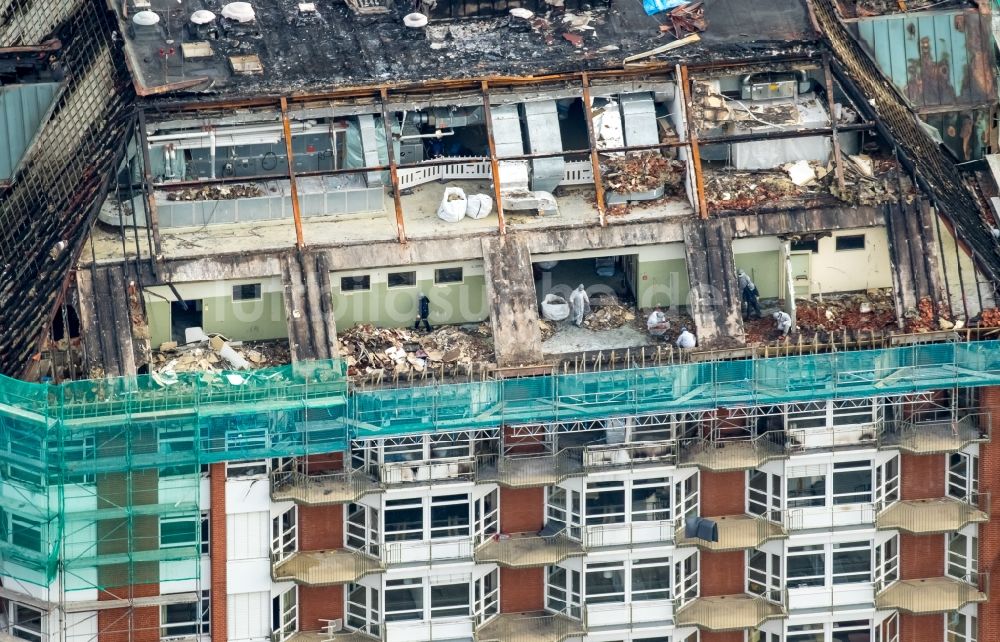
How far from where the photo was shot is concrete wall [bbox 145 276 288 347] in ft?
443

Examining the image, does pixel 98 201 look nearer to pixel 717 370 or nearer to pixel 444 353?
pixel 444 353

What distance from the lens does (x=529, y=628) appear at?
137m

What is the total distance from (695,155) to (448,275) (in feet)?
37.2

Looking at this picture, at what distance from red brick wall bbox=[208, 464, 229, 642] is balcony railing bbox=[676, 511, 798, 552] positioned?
Result: 18.8 metres

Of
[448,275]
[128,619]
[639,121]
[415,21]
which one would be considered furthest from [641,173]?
[128,619]

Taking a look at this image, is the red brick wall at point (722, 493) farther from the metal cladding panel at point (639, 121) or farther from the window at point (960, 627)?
the metal cladding panel at point (639, 121)

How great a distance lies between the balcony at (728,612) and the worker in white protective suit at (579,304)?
1274 centimetres

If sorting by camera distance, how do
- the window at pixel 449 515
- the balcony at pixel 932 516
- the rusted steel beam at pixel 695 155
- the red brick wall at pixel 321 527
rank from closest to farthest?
the red brick wall at pixel 321 527 < the window at pixel 449 515 < the rusted steel beam at pixel 695 155 < the balcony at pixel 932 516

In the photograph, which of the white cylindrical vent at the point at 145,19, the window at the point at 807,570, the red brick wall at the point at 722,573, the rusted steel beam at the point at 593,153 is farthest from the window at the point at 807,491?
the white cylindrical vent at the point at 145,19

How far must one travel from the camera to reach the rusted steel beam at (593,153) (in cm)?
13712

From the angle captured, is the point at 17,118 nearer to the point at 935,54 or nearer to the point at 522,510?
the point at 522,510

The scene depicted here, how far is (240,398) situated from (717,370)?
19.3 m

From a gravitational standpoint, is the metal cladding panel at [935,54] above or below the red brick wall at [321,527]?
above

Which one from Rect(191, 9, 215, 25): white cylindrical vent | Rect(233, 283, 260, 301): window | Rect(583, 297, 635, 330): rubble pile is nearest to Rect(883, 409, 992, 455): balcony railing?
Rect(583, 297, 635, 330): rubble pile
